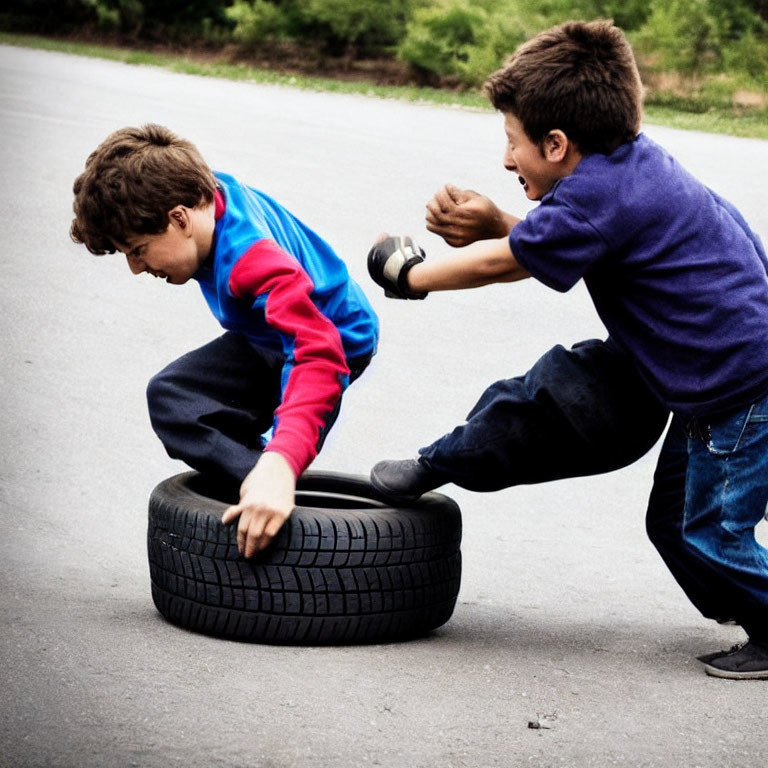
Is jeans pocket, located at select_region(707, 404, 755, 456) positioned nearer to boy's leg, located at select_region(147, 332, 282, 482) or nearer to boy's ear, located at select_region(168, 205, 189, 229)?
boy's leg, located at select_region(147, 332, 282, 482)

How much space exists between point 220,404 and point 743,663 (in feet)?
4.93

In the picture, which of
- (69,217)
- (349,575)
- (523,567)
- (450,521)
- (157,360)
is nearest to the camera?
(349,575)

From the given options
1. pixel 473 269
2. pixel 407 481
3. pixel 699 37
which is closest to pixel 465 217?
pixel 473 269

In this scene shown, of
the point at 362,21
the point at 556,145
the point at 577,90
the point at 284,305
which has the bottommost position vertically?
the point at 362,21

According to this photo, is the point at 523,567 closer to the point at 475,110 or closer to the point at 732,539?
the point at 732,539

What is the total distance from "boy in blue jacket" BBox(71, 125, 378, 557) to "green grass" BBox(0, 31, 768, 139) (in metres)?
13.1

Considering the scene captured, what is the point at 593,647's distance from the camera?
132 inches

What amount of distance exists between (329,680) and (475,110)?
1548 cm

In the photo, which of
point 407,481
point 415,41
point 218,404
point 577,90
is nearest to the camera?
point 577,90

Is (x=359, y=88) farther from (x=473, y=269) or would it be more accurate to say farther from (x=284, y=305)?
(x=473, y=269)

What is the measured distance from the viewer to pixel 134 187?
3.24 m

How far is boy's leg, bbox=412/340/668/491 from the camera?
10.6 feet

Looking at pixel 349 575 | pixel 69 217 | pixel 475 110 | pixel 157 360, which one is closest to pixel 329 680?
pixel 349 575

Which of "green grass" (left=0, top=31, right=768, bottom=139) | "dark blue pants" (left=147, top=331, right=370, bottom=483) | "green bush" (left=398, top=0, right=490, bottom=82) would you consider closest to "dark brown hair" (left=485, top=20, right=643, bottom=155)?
"dark blue pants" (left=147, top=331, right=370, bottom=483)
